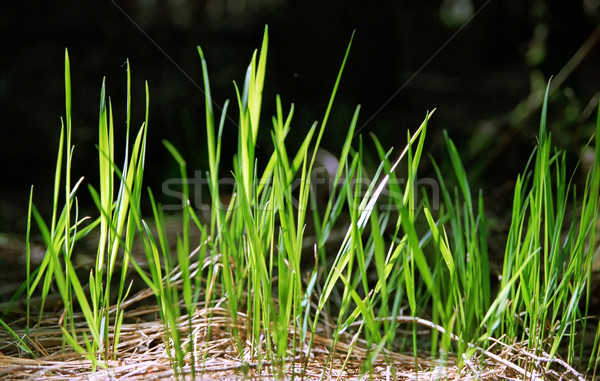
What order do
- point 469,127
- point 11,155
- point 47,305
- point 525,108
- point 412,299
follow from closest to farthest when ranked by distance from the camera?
point 412,299 → point 47,305 → point 525,108 → point 11,155 → point 469,127

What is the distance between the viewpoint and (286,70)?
7.13 feet

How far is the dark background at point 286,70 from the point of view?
182cm

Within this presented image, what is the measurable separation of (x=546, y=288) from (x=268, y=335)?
286 millimetres

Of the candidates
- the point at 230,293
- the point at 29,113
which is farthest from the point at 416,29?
the point at 230,293

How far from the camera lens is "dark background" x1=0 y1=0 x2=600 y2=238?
→ 5.98ft

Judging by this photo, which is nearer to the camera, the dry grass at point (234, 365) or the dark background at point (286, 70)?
the dry grass at point (234, 365)

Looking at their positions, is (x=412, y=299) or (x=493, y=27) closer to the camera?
(x=412, y=299)

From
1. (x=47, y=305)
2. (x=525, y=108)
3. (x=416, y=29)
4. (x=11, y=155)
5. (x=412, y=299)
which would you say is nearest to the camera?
(x=412, y=299)

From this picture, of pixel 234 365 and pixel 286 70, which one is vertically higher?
pixel 286 70

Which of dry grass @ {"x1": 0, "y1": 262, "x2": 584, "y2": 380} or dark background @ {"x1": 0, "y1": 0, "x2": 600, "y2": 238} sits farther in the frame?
dark background @ {"x1": 0, "y1": 0, "x2": 600, "y2": 238}

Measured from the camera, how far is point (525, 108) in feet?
5.53

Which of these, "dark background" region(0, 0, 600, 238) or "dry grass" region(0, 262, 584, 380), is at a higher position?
"dark background" region(0, 0, 600, 238)

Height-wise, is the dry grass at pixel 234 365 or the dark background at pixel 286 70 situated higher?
the dark background at pixel 286 70

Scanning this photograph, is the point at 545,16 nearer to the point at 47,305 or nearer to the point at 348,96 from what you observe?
the point at 348,96
